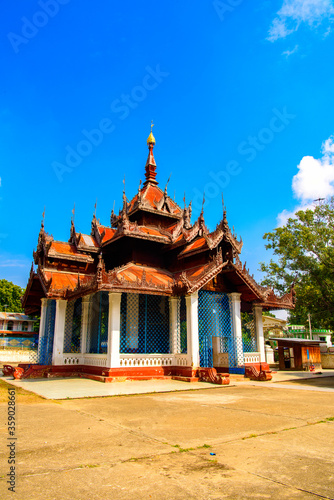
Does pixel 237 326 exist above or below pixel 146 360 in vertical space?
above

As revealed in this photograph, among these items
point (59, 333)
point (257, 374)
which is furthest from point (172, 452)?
point (59, 333)

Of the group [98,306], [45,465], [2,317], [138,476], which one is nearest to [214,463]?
[138,476]

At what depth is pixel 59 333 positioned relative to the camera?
17.4m

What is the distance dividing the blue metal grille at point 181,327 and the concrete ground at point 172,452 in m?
7.89

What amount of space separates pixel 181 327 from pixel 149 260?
3871 millimetres

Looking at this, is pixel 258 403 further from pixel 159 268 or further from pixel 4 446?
pixel 159 268

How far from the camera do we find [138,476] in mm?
3672

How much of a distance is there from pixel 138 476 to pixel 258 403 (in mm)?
5842

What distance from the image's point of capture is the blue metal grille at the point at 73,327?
18594mm

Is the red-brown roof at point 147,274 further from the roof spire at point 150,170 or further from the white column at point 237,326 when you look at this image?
the roof spire at point 150,170

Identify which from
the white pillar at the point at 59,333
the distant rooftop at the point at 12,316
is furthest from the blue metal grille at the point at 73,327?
the distant rooftop at the point at 12,316

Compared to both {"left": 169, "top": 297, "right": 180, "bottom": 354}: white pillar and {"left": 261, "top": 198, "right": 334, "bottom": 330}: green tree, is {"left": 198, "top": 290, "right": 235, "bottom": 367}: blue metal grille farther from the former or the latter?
{"left": 261, "top": 198, "right": 334, "bottom": 330}: green tree

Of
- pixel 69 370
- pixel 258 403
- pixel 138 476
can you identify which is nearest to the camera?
pixel 138 476

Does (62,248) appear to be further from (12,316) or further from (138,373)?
(12,316)
